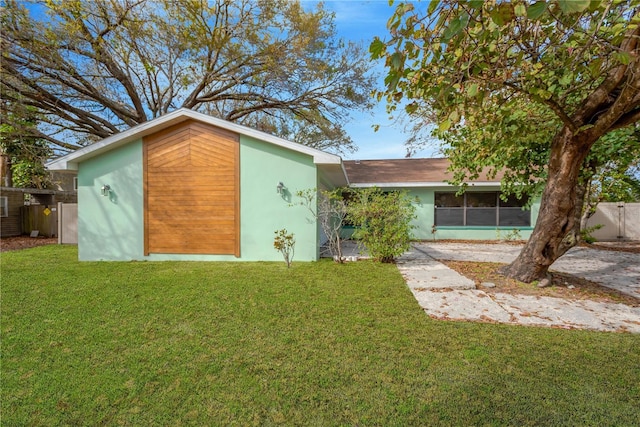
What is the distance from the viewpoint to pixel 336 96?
13.9 metres

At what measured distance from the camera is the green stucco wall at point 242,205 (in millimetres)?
7590

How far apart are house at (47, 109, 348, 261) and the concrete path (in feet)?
9.92

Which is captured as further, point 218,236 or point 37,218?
point 37,218

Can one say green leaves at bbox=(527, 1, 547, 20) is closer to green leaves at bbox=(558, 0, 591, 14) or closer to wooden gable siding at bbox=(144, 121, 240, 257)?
green leaves at bbox=(558, 0, 591, 14)

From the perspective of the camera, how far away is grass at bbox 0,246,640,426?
2.11 m

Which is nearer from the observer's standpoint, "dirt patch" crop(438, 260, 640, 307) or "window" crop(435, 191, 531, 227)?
"dirt patch" crop(438, 260, 640, 307)

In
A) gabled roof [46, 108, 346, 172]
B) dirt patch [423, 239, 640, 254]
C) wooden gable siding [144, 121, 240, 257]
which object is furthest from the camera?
dirt patch [423, 239, 640, 254]

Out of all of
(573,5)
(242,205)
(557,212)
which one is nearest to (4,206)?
(242,205)

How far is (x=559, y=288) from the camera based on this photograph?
5.27 m

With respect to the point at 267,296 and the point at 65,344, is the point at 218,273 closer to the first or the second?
the point at 267,296

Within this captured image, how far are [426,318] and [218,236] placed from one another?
18.8 feet

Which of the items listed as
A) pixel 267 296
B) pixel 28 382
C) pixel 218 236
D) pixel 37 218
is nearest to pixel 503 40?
pixel 267 296

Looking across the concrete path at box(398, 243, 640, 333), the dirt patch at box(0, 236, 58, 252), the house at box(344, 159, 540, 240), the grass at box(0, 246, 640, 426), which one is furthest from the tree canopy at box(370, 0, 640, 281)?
the dirt patch at box(0, 236, 58, 252)

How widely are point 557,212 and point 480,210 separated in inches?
307
